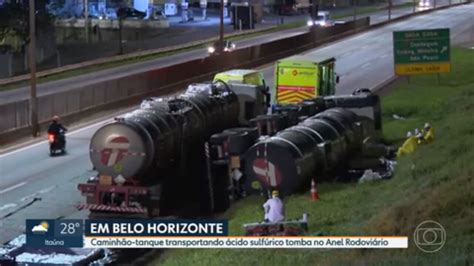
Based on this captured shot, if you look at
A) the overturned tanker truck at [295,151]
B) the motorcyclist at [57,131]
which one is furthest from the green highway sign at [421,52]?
the motorcyclist at [57,131]

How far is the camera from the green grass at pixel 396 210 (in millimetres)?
8250

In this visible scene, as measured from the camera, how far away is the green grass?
8250 mm

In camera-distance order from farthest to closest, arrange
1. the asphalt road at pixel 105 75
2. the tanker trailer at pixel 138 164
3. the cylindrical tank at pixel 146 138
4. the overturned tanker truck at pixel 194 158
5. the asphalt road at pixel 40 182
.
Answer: the asphalt road at pixel 105 75, the asphalt road at pixel 40 182, the cylindrical tank at pixel 146 138, the tanker trailer at pixel 138 164, the overturned tanker truck at pixel 194 158

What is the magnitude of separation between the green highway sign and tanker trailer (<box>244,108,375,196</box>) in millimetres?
16876

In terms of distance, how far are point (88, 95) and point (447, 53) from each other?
14.5m

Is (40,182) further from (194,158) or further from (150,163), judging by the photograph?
(150,163)

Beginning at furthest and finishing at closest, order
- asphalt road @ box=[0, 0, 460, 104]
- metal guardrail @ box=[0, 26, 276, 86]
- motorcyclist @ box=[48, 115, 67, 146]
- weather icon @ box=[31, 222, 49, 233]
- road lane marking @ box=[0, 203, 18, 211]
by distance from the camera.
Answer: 1. metal guardrail @ box=[0, 26, 276, 86]
2. asphalt road @ box=[0, 0, 460, 104]
3. motorcyclist @ box=[48, 115, 67, 146]
4. road lane marking @ box=[0, 203, 18, 211]
5. weather icon @ box=[31, 222, 49, 233]

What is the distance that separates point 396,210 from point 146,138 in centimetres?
845

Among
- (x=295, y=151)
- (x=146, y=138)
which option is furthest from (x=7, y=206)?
(x=295, y=151)

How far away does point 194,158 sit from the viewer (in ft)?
64.3

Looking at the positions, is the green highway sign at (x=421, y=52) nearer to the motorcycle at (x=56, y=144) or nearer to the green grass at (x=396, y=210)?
the green grass at (x=396, y=210)

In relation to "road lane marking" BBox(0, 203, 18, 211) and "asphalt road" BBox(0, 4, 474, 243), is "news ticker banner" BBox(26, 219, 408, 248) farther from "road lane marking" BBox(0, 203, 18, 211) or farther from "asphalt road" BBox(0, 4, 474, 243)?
"road lane marking" BBox(0, 203, 18, 211)

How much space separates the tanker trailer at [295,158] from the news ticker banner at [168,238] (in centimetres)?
700

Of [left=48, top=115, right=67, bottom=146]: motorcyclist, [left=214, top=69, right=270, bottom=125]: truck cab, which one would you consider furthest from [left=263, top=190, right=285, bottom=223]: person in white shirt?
[left=48, top=115, right=67, bottom=146]: motorcyclist
